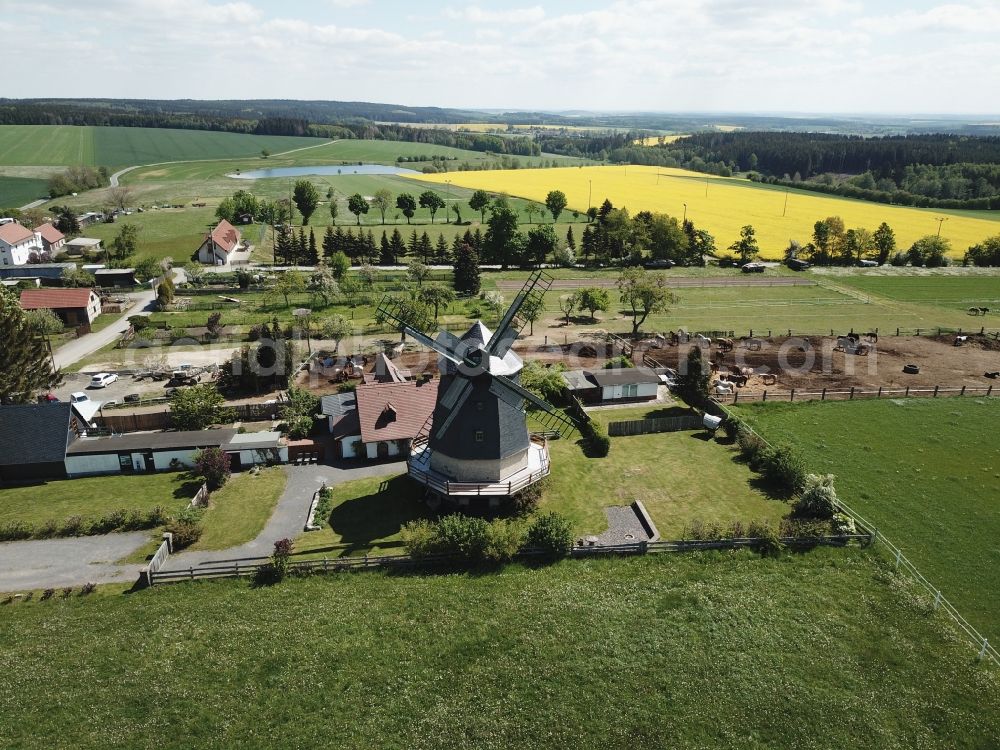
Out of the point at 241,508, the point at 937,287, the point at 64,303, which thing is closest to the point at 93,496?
the point at 241,508

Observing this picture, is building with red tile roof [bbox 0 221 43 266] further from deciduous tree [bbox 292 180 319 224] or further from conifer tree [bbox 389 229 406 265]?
conifer tree [bbox 389 229 406 265]

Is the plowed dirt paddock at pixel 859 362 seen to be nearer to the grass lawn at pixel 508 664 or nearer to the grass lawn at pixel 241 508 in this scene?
the grass lawn at pixel 508 664

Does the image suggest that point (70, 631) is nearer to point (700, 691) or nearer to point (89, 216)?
point (700, 691)

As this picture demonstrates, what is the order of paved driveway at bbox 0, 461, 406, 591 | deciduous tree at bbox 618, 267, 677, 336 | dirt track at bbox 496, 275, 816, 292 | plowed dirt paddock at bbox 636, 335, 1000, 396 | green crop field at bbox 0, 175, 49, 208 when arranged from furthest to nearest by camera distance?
green crop field at bbox 0, 175, 49, 208 < dirt track at bbox 496, 275, 816, 292 < deciduous tree at bbox 618, 267, 677, 336 < plowed dirt paddock at bbox 636, 335, 1000, 396 < paved driveway at bbox 0, 461, 406, 591

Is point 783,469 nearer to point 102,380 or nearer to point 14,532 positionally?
point 14,532

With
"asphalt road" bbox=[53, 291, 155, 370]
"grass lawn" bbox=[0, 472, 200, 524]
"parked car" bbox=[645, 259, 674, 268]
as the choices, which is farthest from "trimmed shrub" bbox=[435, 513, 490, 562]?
Result: "parked car" bbox=[645, 259, 674, 268]

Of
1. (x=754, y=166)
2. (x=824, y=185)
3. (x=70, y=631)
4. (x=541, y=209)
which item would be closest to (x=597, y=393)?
(x=70, y=631)
